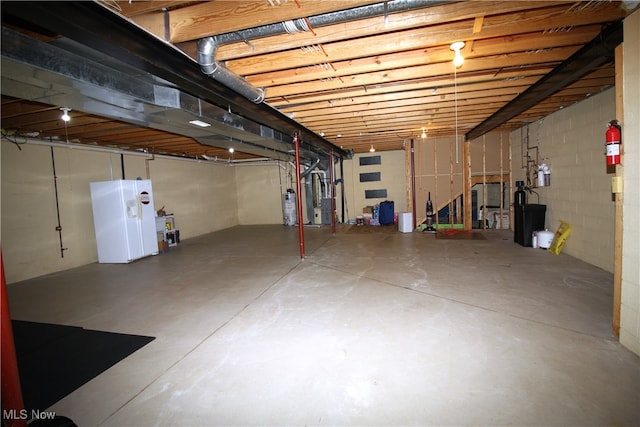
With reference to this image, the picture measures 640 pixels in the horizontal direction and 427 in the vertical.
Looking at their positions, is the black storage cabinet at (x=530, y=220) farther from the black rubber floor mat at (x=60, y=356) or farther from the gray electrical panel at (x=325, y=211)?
the black rubber floor mat at (x=60, y=356)

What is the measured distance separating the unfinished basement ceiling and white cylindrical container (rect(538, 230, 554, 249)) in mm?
2223

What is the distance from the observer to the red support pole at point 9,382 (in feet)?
4.45

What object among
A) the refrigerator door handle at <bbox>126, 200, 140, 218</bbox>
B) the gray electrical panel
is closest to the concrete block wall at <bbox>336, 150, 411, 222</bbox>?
the gray electrical panel

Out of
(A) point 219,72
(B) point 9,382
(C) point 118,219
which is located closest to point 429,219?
(A) point 219,72

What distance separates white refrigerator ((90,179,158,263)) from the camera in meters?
5.87

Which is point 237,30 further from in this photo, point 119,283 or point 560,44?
point 119,283

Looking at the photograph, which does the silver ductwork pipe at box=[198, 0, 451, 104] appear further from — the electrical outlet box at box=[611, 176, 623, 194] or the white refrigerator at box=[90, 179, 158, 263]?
the white refrigerator at box=[90, 179, 158, 263]

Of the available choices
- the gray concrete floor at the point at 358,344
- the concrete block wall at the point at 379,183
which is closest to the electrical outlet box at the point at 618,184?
the gray concrete floor at the point at 358,344

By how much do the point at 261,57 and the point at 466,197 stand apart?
709cm

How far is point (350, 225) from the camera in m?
9.98

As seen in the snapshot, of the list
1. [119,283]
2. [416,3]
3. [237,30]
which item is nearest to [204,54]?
[237,30]

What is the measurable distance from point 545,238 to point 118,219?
8159 mm

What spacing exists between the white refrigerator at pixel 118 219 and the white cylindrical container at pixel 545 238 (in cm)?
788

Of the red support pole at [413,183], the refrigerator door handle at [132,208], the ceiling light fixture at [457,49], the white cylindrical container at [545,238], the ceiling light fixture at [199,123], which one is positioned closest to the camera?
the ceiling light fixture at [457,49]
